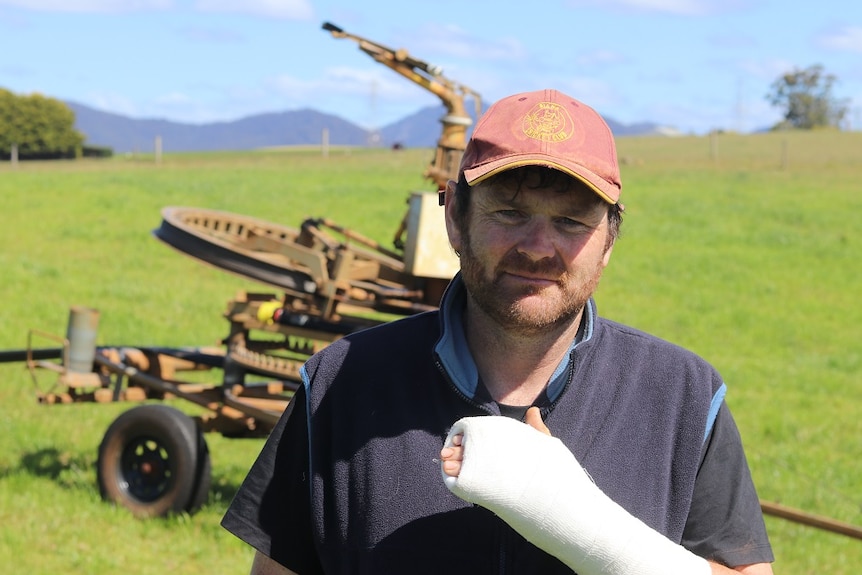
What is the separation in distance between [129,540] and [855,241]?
19.3 m

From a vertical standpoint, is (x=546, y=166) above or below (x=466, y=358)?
above

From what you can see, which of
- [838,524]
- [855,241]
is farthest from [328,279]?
[855,241]

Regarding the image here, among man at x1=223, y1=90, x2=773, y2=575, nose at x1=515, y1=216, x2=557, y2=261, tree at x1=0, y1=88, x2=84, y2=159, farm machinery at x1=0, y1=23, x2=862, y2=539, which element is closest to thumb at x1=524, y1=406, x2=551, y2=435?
man at x1=223, y1=90, x2=773, y2=575

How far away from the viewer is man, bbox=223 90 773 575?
Result: 6.65ft

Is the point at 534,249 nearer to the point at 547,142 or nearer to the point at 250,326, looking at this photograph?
the point at 547,142

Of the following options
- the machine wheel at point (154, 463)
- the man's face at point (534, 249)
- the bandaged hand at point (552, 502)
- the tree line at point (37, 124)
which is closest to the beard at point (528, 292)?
the man's face at point (534, 249)

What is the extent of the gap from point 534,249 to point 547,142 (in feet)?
0.61

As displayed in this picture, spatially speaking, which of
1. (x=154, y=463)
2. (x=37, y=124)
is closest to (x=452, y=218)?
(x=154, y=463)

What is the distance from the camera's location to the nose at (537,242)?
2.06m

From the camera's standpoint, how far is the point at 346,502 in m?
2.14

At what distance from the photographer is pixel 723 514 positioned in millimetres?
2098

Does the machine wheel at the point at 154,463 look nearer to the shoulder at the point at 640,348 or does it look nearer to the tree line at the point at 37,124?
the shoulder at the point at 640,348

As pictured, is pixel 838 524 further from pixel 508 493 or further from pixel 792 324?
pixel 792 324

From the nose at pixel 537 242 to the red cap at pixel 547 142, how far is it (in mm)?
114
